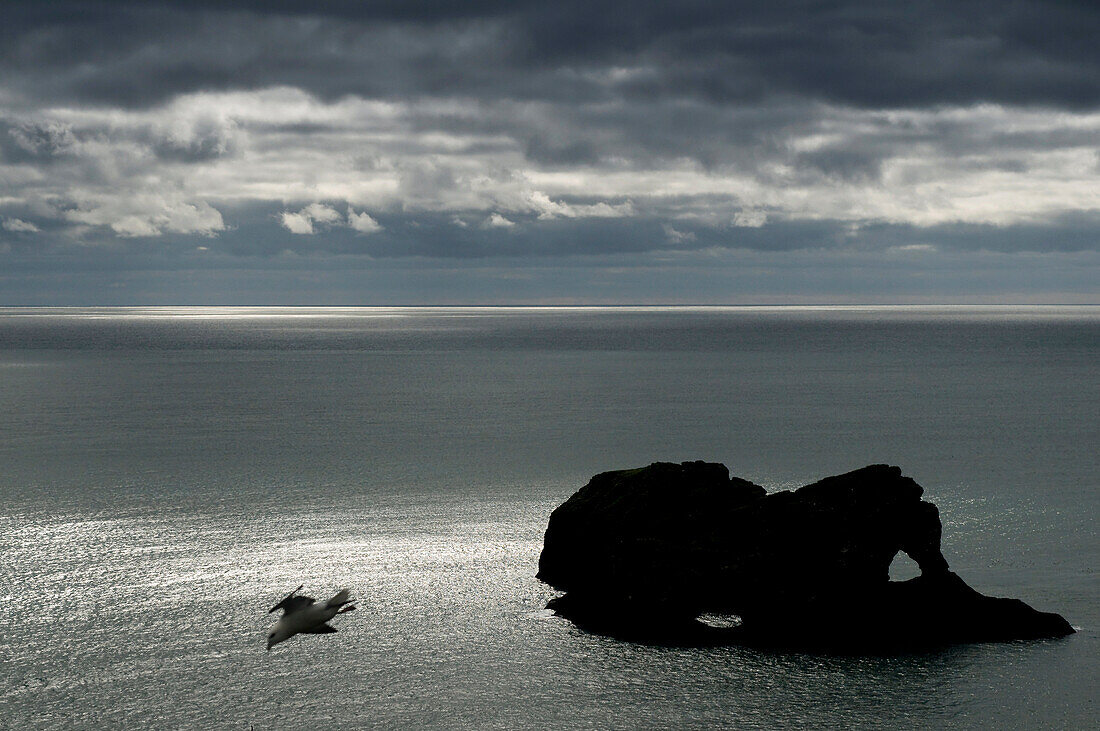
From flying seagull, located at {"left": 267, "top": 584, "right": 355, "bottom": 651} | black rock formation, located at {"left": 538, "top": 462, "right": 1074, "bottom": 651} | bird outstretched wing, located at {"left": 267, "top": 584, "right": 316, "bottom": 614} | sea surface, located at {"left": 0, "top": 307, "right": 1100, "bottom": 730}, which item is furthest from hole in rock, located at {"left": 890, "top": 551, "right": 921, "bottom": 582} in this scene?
flying seagull, located at {"left": 267, "top": 584, "right": 355, "bottom": 651}

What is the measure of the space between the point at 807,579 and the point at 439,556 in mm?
12042

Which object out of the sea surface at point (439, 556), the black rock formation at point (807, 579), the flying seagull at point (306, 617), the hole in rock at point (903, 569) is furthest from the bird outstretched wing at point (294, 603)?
the hole in rock at point (903, 569)

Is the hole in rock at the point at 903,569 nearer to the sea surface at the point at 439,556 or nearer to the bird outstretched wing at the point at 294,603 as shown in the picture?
the sea surface at the point at 439,556

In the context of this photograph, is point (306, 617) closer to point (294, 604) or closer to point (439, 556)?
point (294, 604)

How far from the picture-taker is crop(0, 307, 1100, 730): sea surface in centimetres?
2184

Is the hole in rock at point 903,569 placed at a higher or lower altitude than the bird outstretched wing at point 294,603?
lower

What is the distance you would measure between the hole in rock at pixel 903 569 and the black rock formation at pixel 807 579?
5055 millimetres

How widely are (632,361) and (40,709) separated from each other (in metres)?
129

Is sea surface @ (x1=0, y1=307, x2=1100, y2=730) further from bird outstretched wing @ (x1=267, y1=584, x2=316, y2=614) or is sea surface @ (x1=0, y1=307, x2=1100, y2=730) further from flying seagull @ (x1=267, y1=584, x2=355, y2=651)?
flying seagull @ (x1=267, y1=584, x2=355, y2=651)

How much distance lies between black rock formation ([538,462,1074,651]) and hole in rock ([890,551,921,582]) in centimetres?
506

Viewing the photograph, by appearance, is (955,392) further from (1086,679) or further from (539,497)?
(1086,679)

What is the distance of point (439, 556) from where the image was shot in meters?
33.2

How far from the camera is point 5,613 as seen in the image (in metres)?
27.2

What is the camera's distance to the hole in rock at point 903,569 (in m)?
31.2
